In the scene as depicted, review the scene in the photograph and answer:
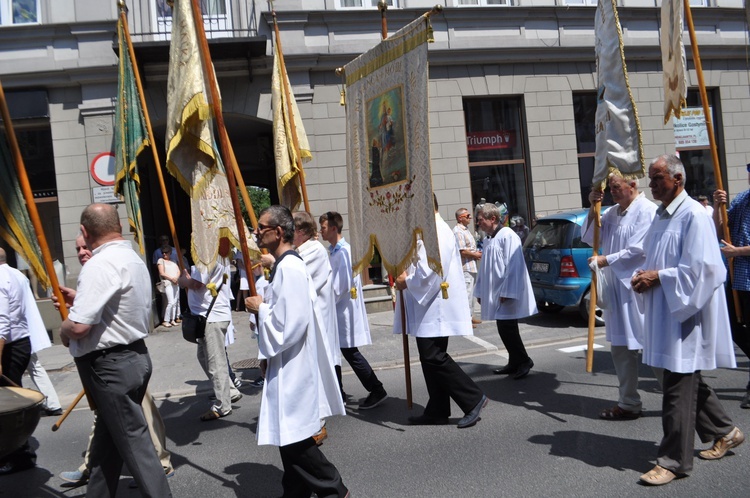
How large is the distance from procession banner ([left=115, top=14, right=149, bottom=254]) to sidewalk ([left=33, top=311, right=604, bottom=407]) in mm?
Answer: 2469

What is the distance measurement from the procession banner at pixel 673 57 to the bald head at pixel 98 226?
5.06m

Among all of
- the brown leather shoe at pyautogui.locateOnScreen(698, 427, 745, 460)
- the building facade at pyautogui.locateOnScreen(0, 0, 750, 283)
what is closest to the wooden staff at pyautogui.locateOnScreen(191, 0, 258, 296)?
the brown leather shoe at pyautogui.locateOnScreen(698, 427, 745, 460)

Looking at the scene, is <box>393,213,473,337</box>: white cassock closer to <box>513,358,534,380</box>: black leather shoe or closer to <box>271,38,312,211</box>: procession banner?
<box>513,358,534,380</box>: black leather shoe

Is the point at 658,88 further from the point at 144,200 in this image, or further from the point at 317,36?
the point at 144,200

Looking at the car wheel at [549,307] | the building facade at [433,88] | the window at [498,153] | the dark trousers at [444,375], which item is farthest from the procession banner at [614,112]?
the window at [498,153]

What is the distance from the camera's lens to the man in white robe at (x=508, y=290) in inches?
292

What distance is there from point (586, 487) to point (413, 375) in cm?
363

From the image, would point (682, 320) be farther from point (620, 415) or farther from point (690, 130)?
point (690, 130)

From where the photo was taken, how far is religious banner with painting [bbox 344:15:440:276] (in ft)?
17.5

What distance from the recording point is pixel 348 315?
6.65m

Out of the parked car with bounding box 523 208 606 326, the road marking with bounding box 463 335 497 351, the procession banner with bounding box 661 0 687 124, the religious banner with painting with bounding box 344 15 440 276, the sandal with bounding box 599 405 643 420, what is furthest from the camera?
the parked car with bounding box 523 208 606 326

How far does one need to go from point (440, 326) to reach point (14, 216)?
11.1 ft

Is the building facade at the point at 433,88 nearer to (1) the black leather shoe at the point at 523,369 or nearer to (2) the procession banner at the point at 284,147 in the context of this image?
(2) the procession banner at the point at 284,147

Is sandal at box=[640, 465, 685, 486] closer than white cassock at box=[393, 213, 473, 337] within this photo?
Yes
